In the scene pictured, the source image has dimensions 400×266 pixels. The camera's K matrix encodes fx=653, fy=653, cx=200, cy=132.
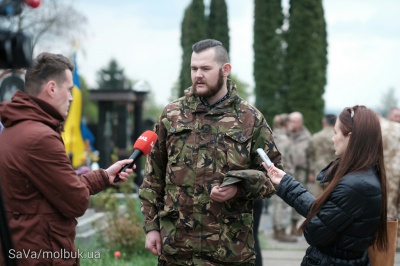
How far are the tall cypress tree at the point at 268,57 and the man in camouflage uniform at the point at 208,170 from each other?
18094 millimetres

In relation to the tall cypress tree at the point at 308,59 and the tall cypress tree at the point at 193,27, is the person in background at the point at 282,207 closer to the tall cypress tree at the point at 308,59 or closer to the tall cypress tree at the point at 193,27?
the tall cypress tree at the point at 308,59

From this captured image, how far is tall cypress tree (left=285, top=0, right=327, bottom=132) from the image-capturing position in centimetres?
2162

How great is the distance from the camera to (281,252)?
406 inches

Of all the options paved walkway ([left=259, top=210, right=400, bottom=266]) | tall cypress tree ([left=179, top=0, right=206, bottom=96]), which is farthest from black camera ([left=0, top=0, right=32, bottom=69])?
tall cypress tree ([left=179, top=0, right=206, bottom=96])

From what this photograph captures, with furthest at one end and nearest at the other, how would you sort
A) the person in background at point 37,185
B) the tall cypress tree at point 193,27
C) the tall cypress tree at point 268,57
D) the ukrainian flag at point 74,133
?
the tall cypress tree at point 193,27
the tall cypress tree at point 268,57
the ukrainian flag at point 74,133
the person in background at point 37,185

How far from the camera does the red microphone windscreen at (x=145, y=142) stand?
13.9 feet

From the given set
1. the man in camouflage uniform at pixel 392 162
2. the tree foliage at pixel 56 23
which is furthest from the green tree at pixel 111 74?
the man in camouflage uniform at pixel 392 162

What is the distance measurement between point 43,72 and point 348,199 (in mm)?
1893

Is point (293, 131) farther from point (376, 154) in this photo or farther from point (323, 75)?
point (323, 75)

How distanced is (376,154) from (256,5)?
19.5 metres

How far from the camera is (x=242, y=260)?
423 cm

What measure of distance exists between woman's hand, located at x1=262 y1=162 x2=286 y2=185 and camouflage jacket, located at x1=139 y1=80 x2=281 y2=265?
63mm

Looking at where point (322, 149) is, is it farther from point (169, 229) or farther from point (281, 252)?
point (169, 229)

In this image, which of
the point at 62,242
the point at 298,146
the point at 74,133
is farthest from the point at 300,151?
the point at 62,242
